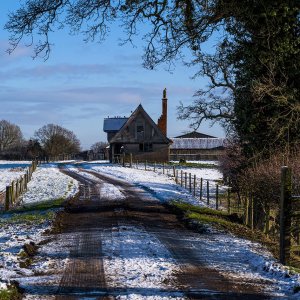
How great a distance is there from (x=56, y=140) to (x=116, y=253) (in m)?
116

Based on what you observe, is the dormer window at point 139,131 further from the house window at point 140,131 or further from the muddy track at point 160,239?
the muddy track at point 160,239

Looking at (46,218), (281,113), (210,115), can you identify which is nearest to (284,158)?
(281,113)

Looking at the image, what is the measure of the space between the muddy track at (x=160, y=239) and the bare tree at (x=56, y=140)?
334 feet

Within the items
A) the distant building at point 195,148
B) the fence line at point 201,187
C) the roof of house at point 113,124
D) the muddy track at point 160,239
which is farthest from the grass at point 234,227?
the distant building at point 195,148

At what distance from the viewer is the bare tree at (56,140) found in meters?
124

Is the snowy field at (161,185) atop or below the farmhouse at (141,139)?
below

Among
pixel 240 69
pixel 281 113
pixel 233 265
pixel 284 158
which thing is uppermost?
pixel 240 69

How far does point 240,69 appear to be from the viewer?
76.1 feet

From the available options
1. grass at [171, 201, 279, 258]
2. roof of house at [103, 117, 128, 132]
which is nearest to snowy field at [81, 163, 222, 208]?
grass at [171, 201, 279, 258]

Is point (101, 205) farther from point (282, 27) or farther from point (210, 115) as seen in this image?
point (210, 115)

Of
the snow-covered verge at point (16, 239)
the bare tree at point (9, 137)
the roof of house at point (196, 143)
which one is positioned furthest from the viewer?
the bare tree at point (9, 137)

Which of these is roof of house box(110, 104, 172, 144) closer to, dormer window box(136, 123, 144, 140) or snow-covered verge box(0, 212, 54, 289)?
dormer window box(136, 123, 144, 140)

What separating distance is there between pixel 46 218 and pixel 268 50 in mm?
10015

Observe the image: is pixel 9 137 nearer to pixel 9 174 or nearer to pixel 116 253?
pixel 9 174
